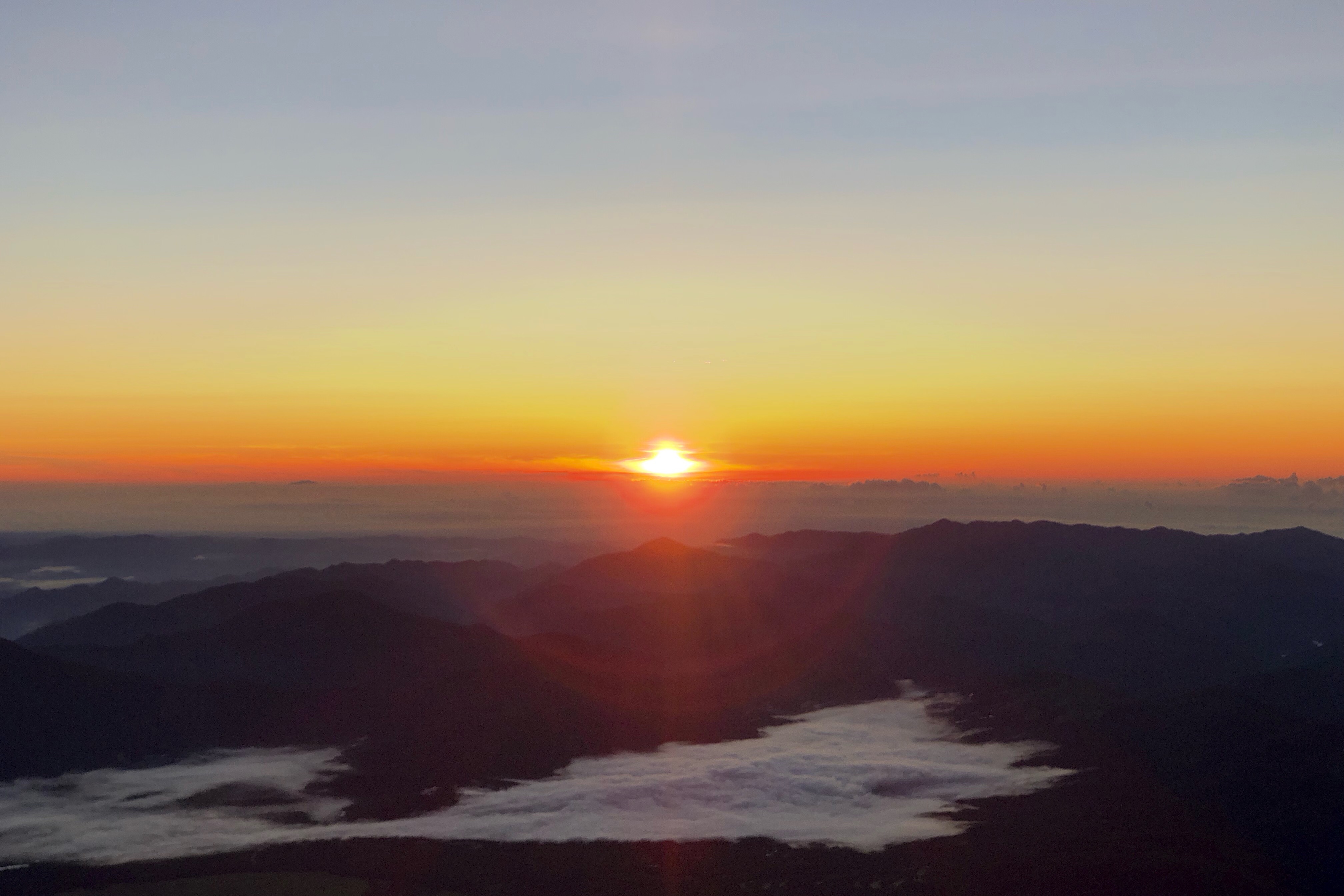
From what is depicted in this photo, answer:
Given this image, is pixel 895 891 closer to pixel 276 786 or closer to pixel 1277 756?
pixel 1277 756

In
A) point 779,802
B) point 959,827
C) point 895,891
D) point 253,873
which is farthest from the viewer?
point 779,802

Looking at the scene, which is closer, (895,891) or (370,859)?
(895,891)

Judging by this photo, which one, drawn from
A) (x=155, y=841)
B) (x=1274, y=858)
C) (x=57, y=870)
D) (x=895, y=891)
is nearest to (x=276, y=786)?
(x=155, y=841)

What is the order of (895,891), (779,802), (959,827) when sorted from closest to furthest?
(895,891) → (959,827) → (779,802)

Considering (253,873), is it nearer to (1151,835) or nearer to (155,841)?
(155,841)

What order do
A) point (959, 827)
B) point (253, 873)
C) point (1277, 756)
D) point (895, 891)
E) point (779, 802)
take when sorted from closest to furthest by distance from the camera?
point (895, 891), point (253, 873), point (959, 827), point (1277, 756), point (779, 802)

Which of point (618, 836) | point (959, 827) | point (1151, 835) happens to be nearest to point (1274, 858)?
point (1151, 835)

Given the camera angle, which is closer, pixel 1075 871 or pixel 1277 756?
pixel 1075 871

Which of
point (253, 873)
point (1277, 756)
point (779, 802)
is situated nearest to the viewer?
point (253, 873)

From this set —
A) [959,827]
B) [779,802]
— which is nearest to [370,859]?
[779,802]
